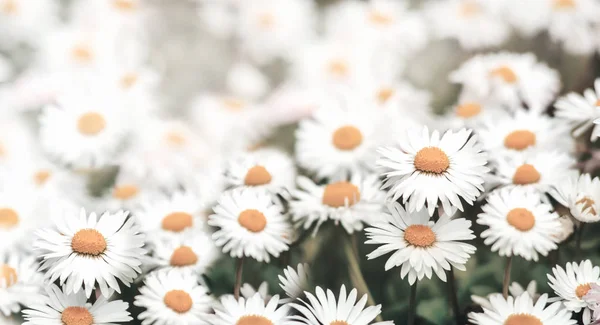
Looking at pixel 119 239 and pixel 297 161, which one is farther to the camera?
pixel 297 161

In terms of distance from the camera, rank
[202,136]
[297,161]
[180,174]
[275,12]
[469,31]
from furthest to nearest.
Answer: [275,12]
[202,136]
[469,31]
[180,174]
[297,161]

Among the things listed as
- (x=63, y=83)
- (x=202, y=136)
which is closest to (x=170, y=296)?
(x=63, y=83)

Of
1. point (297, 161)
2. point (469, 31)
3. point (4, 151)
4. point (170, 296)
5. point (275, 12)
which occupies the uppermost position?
point (275, 12)

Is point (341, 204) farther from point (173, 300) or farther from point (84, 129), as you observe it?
point (84, 129)

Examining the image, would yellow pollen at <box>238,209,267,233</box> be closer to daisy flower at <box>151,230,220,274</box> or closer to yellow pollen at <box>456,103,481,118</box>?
daisy flower at <box>151,230,220,274</box>

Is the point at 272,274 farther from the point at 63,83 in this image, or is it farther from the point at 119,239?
the point at 63,83

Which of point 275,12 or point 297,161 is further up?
point 275,12

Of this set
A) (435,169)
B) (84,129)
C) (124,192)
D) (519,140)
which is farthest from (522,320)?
(84,129)
